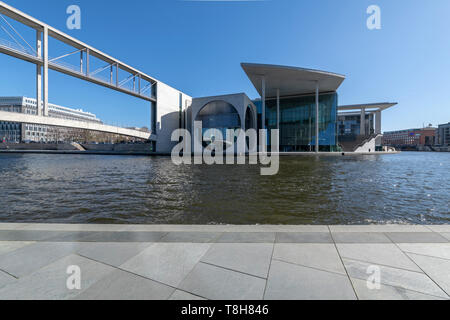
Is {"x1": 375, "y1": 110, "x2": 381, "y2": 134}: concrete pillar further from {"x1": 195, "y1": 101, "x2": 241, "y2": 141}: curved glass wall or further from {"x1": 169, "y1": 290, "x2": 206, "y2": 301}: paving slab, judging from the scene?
{"x1": 169, "y1": 290, "x2": 206, "y2": 301}: paving slab

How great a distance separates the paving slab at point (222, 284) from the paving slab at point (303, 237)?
1246mm

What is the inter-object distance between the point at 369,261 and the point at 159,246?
Result: 2.88m

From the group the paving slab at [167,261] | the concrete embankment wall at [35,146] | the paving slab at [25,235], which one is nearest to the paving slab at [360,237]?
the paving slab at [167,261]

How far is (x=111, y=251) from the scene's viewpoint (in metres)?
3.19

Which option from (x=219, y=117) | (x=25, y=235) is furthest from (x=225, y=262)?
(x=219, y=117)

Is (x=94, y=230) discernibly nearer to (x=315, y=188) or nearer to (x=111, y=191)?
(x=111, y=191)

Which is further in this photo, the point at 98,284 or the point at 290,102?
the point at 290,102

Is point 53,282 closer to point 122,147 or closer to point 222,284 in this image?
point 222,284

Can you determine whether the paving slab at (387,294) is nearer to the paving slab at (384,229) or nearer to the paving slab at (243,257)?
the paving slab at (243,257)

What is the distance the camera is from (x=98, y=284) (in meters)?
2.37

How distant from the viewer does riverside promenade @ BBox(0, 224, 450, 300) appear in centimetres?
225

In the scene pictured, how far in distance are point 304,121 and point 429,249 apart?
178 ft

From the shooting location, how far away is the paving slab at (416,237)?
11.4 ft
